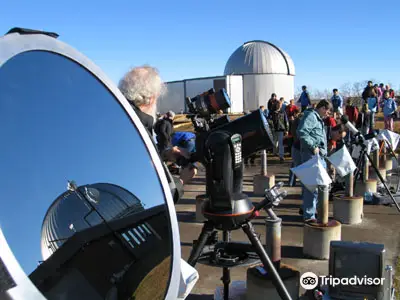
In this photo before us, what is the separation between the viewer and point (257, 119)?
2.73 m

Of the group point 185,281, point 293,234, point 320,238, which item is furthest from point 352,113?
point 185,281

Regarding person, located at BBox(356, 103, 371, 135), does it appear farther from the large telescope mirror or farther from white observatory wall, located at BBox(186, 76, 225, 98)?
white observatory wall, located at BBox(186, 76, 225, 98)

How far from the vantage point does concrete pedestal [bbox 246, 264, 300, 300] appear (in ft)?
11.1

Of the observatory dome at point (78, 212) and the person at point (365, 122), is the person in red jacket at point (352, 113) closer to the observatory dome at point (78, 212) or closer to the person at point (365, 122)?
the person at point (365, 122)

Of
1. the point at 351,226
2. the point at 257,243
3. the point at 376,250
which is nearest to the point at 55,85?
the point at 257,243

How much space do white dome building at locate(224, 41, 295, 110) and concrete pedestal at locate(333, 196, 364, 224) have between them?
24.8m

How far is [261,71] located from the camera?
105 feet

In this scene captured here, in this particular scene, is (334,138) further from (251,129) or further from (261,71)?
(261,71)

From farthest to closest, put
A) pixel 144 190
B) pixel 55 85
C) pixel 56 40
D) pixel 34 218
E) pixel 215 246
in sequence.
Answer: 1. pixel 215 246
2. pixel 144 190
3. pixel 55 85
4. pixel 56 40
5. pixel 34 218

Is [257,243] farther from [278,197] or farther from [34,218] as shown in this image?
[34,218]

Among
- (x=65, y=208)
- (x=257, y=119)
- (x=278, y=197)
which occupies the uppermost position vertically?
(x=257, y=119)

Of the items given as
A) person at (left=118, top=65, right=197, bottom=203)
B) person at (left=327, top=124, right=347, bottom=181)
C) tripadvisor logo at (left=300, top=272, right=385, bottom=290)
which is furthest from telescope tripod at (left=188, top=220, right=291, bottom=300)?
person at (left=327, top=124, right=347, bottom=181)

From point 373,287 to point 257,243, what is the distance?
1.24 metres

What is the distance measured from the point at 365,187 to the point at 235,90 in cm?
2252
